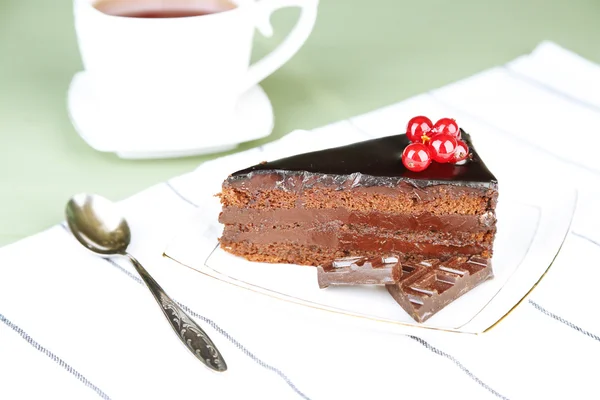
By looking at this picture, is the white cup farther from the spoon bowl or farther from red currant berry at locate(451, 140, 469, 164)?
red currant berry at locate(451, 140, 469, 164)

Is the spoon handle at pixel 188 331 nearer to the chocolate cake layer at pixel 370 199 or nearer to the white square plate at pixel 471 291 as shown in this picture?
the white square plate at pixel 471 291

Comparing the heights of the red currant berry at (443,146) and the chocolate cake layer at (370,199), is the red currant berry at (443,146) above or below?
above

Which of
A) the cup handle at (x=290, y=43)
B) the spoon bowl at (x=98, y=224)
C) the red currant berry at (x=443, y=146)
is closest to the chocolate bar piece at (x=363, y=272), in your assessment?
the red currant berry at (x=443, y=146)

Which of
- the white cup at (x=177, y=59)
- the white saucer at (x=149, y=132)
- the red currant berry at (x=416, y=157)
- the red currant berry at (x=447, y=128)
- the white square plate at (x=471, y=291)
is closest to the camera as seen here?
the white square plate at (x=471, y=291)

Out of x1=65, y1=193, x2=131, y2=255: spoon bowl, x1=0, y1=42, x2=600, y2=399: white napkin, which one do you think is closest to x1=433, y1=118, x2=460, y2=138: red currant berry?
x1=0, y1=42, x2=600, y2=399: white napkin

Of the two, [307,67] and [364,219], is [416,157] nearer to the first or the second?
[364,219]

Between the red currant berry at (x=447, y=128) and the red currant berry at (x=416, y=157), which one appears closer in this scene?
the red currant berry at (x=416, y=157)
